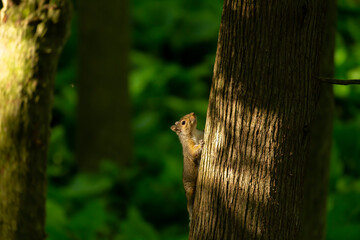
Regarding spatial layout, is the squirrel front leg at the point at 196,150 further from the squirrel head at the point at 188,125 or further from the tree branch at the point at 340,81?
the tree branch at the point at 340,81

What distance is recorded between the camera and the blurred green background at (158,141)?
4457mm

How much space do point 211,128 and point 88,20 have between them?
4.73 metres

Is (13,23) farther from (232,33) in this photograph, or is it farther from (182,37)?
(182,37)

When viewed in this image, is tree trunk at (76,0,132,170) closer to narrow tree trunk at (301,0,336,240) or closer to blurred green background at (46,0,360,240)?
blurred green background at (46,0,360,240)

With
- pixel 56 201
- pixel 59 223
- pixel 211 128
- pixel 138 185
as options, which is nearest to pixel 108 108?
pixel 138 185

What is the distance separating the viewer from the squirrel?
8.32ft

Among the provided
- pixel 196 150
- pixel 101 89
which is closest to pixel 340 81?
pixel 196 150

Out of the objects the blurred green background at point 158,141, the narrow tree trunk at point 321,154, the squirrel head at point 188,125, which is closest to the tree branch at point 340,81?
the narrow tree trunk at point 321,154

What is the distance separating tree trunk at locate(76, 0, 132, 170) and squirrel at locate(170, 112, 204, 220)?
3.28m

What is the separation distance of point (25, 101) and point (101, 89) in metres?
3.54

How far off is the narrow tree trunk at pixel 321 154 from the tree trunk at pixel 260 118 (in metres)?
1.01

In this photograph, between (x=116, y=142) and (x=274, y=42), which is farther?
(x=116, y=142)

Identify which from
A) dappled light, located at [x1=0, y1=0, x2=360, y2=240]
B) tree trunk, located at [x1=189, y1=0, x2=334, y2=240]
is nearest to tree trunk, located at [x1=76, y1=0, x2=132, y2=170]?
dappled light, located at [x1=0, y1=0, x2=360, y2=240]

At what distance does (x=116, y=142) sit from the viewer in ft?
20.6
